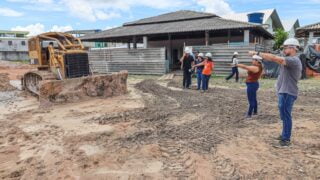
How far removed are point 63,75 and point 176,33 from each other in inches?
521

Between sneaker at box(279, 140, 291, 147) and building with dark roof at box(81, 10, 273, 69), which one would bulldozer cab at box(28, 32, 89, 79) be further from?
building with dark roof at box(81, 10, 273, 69)

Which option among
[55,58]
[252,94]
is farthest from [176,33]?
[252,94]

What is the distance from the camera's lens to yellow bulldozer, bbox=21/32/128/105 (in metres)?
9.32

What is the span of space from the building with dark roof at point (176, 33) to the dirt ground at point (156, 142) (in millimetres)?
13061

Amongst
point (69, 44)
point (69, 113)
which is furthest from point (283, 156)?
point (69, 44)

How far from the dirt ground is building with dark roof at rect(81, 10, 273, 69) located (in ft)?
42.9

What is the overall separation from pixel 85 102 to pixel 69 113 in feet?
4.99

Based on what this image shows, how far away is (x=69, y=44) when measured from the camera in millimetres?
11266

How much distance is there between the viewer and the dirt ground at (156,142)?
4176mm

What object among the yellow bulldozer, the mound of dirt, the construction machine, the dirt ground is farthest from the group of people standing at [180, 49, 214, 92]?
the mound of dirt

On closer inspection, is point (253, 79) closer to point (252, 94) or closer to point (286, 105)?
point (252, 94)

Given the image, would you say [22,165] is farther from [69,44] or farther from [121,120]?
[69,44]

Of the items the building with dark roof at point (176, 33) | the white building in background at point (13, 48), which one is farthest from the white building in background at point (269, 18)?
the white building in background at point (13, 48)

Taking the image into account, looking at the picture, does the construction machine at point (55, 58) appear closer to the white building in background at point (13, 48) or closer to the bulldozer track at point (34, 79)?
the bulldozer track at point (34, 79)
